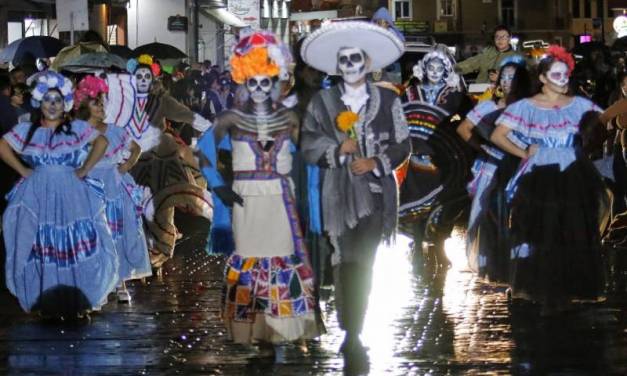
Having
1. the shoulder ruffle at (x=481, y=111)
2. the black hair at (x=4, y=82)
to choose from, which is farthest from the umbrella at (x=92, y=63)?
the shoulder ruffle at (x=481, y=111)

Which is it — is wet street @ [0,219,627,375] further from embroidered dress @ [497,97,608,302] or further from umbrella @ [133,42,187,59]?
umbrella @ [133,42,187,59]

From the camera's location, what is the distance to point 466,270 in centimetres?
1545

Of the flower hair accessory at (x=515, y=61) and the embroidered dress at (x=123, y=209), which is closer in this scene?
the embroidered dress at (x=123, y=209)

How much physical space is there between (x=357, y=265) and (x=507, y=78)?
3547 mm

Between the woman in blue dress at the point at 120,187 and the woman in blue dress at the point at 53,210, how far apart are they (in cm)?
75

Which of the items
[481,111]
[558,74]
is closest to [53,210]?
[481,111]

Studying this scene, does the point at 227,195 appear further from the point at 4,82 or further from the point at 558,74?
the point at 4,82

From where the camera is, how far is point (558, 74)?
12258 mm

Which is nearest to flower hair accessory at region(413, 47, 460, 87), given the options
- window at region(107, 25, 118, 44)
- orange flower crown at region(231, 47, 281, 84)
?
orange flower crown at region(231, 47, 281, 84)

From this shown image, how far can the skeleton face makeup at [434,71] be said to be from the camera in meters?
16.0

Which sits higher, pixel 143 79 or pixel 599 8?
pixel 599 8

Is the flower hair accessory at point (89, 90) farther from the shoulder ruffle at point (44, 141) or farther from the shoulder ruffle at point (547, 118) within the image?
the shoulder ruffle at point (547, 118)

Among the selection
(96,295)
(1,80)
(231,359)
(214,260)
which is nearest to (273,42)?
(231,359)

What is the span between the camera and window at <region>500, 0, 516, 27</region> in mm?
118312
